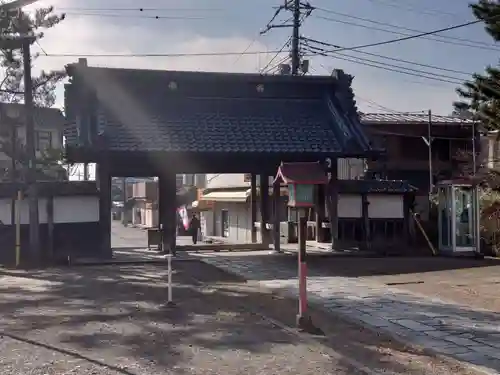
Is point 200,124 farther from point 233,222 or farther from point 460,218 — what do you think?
point 233,222

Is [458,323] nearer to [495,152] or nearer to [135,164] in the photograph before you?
[135,164]

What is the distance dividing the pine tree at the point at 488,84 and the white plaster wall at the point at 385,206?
6.30m

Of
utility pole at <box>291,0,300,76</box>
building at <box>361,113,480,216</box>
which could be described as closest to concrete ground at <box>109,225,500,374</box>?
utility pole at <box>291,0,300,76</box>

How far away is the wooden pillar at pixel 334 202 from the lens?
19.9 m

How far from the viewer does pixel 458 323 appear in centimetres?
912

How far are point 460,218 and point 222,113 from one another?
804 cm

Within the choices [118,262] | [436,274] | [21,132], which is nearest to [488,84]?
[436,274]

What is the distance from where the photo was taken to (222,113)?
2020 centimetres

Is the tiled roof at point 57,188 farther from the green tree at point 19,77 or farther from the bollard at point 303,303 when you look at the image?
the bollard at point 303,303

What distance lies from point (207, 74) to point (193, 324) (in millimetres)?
12374

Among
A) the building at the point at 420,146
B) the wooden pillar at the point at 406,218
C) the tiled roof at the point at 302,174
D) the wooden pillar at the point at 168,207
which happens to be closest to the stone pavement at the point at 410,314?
the tiled roof at the point at 302,174

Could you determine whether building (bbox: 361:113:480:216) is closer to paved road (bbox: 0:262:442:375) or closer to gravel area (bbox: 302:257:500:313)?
gravel area (bbox: 302:257:500:313)

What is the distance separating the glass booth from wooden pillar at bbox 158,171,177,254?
327 inches

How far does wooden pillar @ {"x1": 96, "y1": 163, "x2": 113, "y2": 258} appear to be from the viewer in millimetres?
18141
